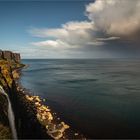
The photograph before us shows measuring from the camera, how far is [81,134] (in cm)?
2931

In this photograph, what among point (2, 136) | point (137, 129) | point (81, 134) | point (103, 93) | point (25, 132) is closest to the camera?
point (2, 136)

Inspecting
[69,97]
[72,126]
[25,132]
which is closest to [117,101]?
[69,97]

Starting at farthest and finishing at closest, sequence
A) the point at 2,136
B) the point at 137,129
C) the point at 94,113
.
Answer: the point at 94,113 → the point at 137,129 → the point at 2,136

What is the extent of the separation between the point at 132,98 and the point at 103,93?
8660 mm

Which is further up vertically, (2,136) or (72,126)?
(2,136)

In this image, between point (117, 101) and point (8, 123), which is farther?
point (117, 101)

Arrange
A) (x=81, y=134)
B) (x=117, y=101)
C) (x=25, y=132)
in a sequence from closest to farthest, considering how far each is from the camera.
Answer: (x=25, y=132) → (x=81, y=134) → (x=117, y=101)

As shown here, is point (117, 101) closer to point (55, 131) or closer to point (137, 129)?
point (137, 129)

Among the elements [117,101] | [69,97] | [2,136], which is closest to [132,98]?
[117,101]

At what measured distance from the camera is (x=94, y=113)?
125ft

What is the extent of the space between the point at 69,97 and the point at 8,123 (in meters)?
26.4

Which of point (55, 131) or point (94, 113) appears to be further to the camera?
point (94, 113)

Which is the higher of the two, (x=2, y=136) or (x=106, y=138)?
(x=2, y=136)

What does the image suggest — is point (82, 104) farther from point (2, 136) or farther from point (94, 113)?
point (2, 136)
